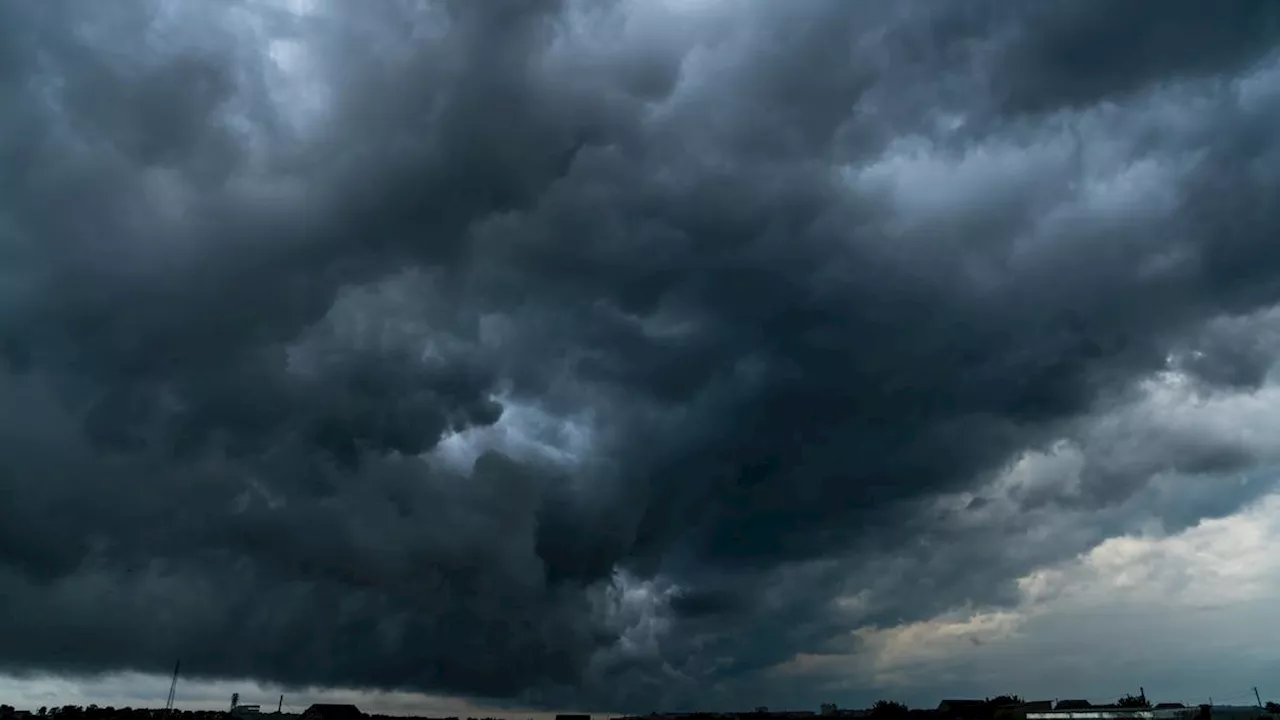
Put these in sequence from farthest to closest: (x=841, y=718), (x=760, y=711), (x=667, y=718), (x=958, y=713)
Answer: (x=667, y=718), (x=760, y=711), (x=841, y=718), (x=958, y=713)

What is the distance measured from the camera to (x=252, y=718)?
19812 centimetres

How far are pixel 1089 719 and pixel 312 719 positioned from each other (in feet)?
531

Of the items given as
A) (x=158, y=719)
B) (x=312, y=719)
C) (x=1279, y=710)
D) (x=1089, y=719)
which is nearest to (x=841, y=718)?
(x=1089, y=719)

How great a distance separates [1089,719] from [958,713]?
109 feet

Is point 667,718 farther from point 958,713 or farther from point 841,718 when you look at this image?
point 958,713

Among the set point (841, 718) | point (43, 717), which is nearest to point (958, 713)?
point (841, 718)

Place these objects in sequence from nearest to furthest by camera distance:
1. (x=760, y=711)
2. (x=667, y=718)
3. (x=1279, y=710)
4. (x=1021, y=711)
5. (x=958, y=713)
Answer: (x=1279, y=710), (x=1021, y=711), (x=958, y=713), (x=760, y=711), (x=667, y=718)

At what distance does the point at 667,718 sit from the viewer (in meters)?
192

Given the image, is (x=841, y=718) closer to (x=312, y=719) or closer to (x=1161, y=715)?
(x=1161, y=715)

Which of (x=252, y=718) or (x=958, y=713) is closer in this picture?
(x=958, y=713)

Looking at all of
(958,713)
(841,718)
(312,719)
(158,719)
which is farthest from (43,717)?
(958,713)

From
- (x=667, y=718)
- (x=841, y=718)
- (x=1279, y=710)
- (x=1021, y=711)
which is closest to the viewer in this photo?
(x=1279, y=710)

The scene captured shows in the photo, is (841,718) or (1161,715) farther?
(841,718)

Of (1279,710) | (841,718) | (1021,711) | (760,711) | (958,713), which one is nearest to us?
(1279,710)
